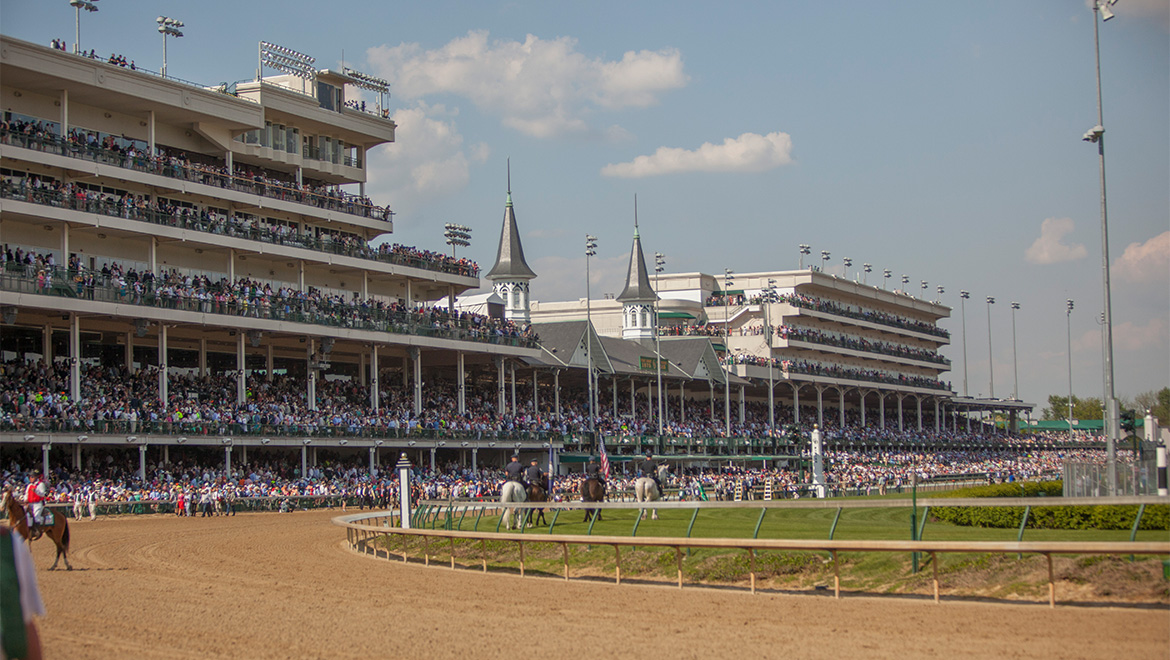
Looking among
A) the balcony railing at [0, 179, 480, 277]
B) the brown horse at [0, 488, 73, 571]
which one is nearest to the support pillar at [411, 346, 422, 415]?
the balcony railing at [0, 179, 480, 277]

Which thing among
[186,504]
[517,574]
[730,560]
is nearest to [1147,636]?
[730,560]

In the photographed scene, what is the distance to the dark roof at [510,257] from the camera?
7294cm

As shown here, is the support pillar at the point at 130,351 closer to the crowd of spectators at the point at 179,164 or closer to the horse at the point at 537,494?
the crowd of spectators at the point at 179,164

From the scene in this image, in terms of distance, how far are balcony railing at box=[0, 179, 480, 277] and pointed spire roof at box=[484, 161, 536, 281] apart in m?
15.7

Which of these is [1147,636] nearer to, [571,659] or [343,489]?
[571,659]

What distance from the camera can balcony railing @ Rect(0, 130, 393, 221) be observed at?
39469 mm

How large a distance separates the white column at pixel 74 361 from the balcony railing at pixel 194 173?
5746mm

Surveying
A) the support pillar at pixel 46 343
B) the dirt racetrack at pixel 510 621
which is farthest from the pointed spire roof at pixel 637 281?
the dirt racetrack at pixel 510 621

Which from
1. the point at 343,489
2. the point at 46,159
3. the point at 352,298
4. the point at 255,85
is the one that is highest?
the point at 255,85

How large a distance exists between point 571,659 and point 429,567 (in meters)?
9.87

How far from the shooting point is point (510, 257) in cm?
7338

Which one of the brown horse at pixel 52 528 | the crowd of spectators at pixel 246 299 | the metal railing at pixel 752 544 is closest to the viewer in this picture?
the metal railing at pixel 752 544

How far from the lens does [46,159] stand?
3953 cm

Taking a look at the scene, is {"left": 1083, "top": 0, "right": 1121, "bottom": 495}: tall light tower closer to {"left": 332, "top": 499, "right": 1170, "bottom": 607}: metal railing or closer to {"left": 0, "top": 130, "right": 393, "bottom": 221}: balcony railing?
{"left": 332, "top": 499, "right": 1170, "bottom": 607}: metal railing
